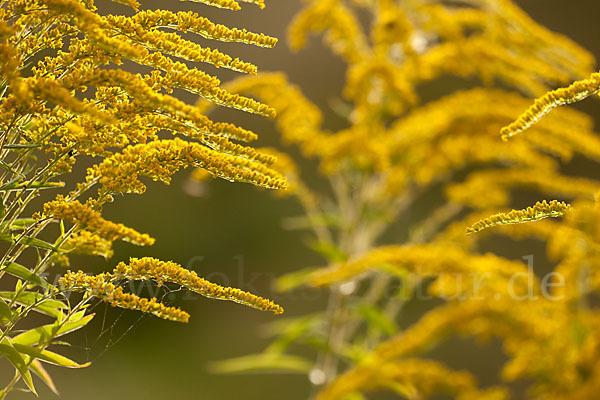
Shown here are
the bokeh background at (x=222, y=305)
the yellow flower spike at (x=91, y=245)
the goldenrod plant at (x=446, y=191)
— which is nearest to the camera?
the yellow flower spike at (x=91, y=245)

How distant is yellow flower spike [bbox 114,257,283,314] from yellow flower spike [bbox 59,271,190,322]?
1cm

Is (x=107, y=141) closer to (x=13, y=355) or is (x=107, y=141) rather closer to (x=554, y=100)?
(x=13, y=355)

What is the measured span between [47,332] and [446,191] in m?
0.85

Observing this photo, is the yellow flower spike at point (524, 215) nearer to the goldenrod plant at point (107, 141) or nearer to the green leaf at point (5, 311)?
the goldenrod plant at point (107, 141)

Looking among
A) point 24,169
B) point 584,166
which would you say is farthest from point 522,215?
point 584,166

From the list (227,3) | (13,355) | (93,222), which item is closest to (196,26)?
(227,3)

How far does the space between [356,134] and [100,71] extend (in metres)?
0.65

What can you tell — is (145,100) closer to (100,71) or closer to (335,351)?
(100,71)

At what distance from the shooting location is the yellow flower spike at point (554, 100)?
393 millimetres

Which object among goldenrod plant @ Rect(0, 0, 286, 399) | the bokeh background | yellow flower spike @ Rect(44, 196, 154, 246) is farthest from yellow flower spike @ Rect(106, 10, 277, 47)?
the bokeh background

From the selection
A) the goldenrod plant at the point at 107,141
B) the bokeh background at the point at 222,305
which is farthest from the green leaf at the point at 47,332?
the bokeh background at the point at 222,305

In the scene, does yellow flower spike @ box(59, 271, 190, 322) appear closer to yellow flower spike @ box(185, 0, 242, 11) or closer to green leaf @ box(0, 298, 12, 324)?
green leaf @ box(0, 298, 12, 324)

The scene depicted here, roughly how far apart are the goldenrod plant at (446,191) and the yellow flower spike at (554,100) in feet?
1.44

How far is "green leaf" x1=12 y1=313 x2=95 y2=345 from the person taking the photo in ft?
1.38
